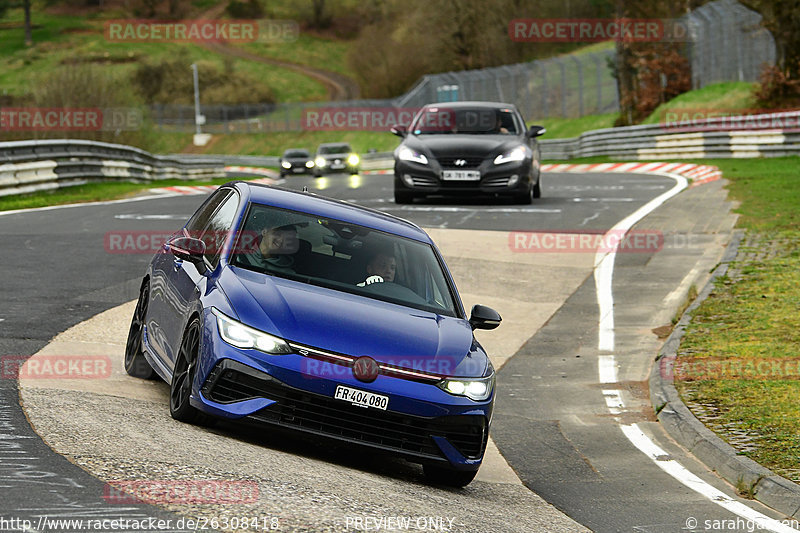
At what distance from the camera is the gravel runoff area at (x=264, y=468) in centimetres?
573

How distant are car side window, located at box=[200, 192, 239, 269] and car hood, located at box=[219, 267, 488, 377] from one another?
41 centimetres

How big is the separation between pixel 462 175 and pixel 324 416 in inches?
589

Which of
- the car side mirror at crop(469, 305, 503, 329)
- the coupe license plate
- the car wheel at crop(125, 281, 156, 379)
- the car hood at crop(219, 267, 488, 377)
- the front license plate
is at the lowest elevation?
the coupe license plate

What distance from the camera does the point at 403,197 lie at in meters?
22.5

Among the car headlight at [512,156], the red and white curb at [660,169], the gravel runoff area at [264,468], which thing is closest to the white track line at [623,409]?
the gravel runoff area at [264,468]

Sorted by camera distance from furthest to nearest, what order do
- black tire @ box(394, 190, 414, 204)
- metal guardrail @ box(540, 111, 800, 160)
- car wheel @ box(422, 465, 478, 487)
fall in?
metal guardrail @ box(540, 111, 800, 160)
black tire @ box(394, 190, 414, 204)
car wheel @ box(422, 465, 478, 487)

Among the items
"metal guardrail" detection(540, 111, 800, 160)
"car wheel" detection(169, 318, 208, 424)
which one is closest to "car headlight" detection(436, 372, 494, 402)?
"car wheel" detection(169, 318, 208, 424)

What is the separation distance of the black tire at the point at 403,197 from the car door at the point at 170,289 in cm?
1287

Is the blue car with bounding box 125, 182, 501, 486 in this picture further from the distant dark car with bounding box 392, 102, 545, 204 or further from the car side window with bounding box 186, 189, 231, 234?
the distant dark car with bounding box 392, 102, 545, 204

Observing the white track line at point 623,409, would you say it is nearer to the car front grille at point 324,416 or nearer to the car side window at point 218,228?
the car front grille at point 324,416

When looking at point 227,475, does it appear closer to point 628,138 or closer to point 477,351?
point 477,351

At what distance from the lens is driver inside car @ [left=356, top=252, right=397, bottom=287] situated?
8.09m

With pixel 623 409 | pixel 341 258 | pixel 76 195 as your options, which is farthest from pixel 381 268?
pixel 76 195

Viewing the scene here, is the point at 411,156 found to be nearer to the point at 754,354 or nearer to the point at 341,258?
the point at 754,354
